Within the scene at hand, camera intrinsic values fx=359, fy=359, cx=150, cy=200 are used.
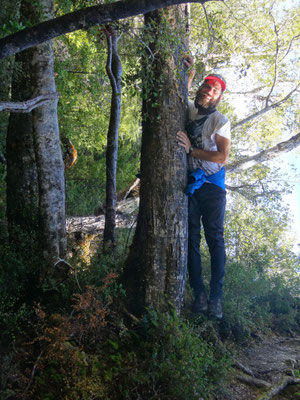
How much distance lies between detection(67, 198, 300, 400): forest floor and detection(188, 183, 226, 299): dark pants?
663 mm

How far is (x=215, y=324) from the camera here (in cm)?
554

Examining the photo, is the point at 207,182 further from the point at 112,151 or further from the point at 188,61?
the point at 112,151

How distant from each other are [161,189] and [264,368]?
3.16 metres

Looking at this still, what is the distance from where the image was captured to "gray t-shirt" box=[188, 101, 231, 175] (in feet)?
17.1

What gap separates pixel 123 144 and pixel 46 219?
36.6ft

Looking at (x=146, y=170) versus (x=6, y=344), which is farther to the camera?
(x=146, y=170)

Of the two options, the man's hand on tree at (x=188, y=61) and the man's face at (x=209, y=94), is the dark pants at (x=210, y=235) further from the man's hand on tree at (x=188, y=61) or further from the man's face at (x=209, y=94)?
the man's hand on tree at (x=188, y=61)

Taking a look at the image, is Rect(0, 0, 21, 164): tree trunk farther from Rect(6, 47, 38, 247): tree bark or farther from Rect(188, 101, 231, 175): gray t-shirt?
Rect(188, 101, 231, 175): gray t-shirt

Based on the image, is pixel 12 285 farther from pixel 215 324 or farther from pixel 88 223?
pixel 88 223

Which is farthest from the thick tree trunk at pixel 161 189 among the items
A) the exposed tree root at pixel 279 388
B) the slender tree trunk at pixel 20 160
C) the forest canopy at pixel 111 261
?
the slender tree trunk at pixel 20 160

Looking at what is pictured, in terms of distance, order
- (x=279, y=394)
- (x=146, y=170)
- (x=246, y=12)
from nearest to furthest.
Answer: (x=279, y=394)
(x=146, y=170)
(x=246, y=12)

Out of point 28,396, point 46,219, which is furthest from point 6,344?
point 46,219

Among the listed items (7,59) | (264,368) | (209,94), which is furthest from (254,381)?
(7,59)

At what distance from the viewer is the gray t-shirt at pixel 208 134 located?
5203 mm
